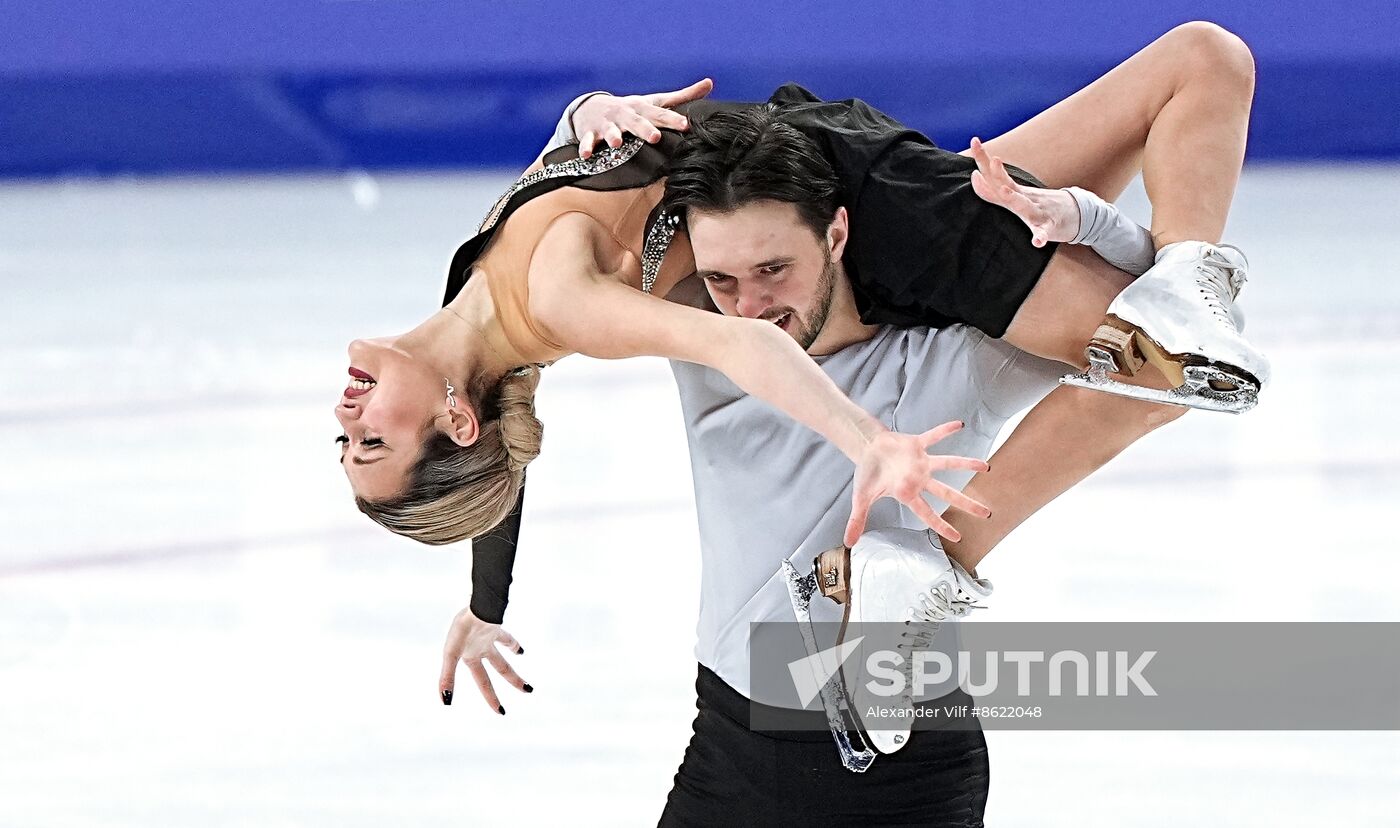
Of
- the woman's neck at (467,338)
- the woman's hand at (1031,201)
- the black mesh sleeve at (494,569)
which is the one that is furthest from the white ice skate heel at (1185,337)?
the black mesh sleeve at (494,569)

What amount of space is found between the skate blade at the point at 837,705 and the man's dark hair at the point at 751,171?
1.78 ft

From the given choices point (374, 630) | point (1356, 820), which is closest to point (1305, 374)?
point (1356, 820)

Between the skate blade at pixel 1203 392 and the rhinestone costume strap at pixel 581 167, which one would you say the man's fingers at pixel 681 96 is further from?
the skate blade at pixel 1203 392

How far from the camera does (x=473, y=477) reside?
2828 mm

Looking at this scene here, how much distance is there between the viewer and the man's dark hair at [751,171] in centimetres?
250

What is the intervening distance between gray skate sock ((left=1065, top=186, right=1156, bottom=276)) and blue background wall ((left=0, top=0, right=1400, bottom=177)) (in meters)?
6.39

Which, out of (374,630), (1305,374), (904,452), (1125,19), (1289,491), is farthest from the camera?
(1125,19)

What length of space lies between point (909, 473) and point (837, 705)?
540mm

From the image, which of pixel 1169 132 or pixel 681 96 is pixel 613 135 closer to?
pixel 681 96

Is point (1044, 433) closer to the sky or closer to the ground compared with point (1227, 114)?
closer to the ground

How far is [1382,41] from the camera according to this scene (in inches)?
356

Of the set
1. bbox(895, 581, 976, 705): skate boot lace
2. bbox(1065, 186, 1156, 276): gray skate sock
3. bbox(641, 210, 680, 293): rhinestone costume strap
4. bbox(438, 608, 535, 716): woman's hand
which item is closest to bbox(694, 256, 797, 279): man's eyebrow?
bbox(641, 210, 680, 293): rhinestone costume strap

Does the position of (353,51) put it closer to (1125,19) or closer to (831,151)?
(1125,19)

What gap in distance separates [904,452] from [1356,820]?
1490 millimetres
